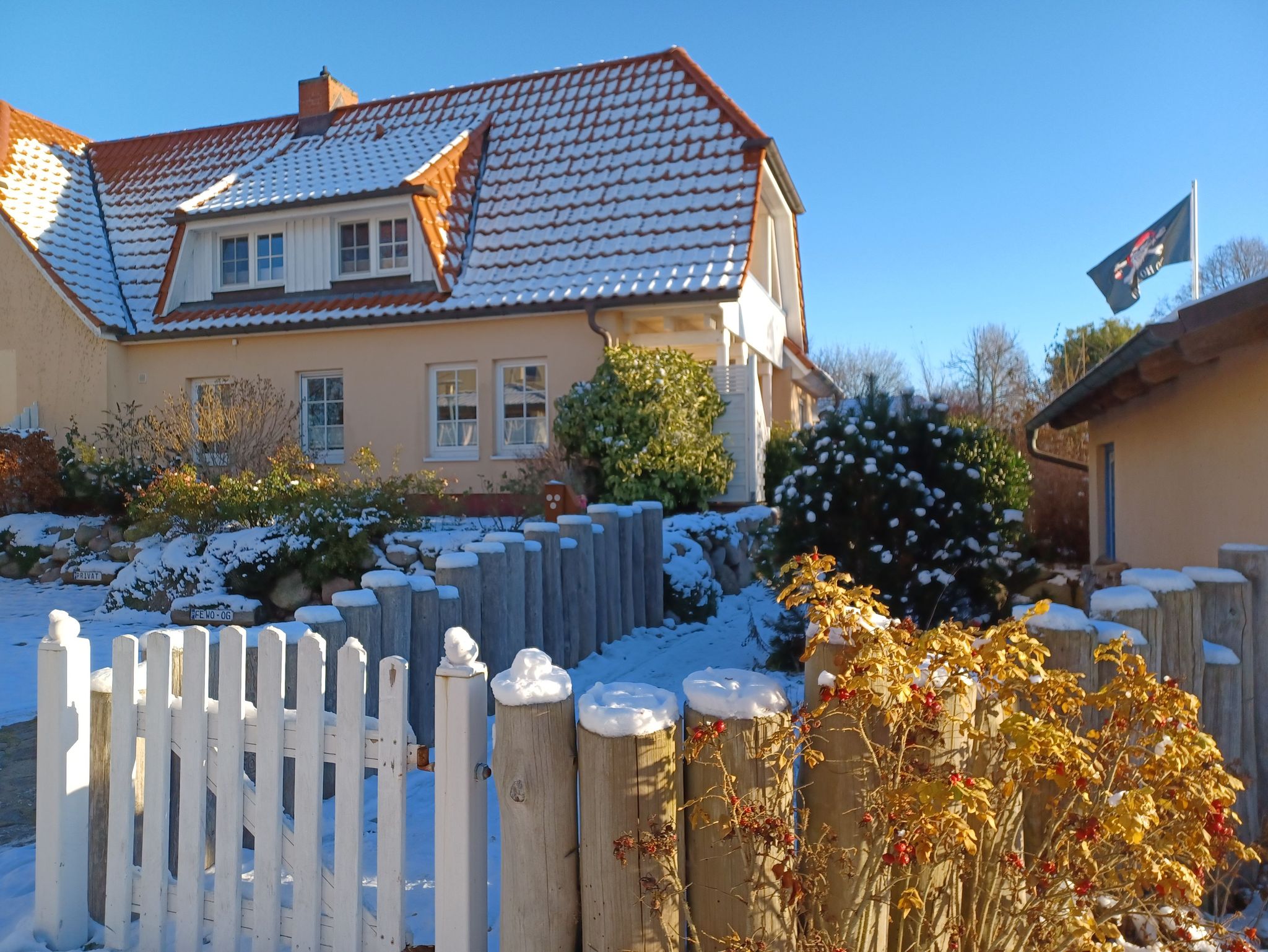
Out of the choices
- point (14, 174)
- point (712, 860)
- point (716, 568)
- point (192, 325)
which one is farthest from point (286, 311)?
point (712, 860)

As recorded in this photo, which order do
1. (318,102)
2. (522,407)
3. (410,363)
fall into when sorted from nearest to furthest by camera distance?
(522,407) → (410,363) → (318,102)

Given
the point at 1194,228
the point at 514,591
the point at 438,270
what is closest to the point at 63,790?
the point at 514,591

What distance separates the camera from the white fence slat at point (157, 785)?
10.3 ft

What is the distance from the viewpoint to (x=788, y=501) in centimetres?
658

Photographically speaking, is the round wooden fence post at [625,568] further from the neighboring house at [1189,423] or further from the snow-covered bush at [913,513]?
the neighboring house at [1189,423]

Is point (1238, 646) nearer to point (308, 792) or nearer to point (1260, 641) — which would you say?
point (1260, 641)

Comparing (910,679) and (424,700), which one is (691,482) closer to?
(424,700)

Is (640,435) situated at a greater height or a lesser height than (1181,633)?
greater

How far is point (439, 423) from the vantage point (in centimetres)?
1466

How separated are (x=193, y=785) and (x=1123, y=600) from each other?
299 cm

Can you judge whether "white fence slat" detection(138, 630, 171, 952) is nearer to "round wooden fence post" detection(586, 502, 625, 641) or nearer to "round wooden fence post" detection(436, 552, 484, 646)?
"round wooden fence post" detection(436, 552, 484, 646)

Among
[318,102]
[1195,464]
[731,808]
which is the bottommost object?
[731,808]

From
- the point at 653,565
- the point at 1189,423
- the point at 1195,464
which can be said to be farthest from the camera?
the point at 653,565

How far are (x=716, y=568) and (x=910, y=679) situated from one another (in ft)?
28.0
